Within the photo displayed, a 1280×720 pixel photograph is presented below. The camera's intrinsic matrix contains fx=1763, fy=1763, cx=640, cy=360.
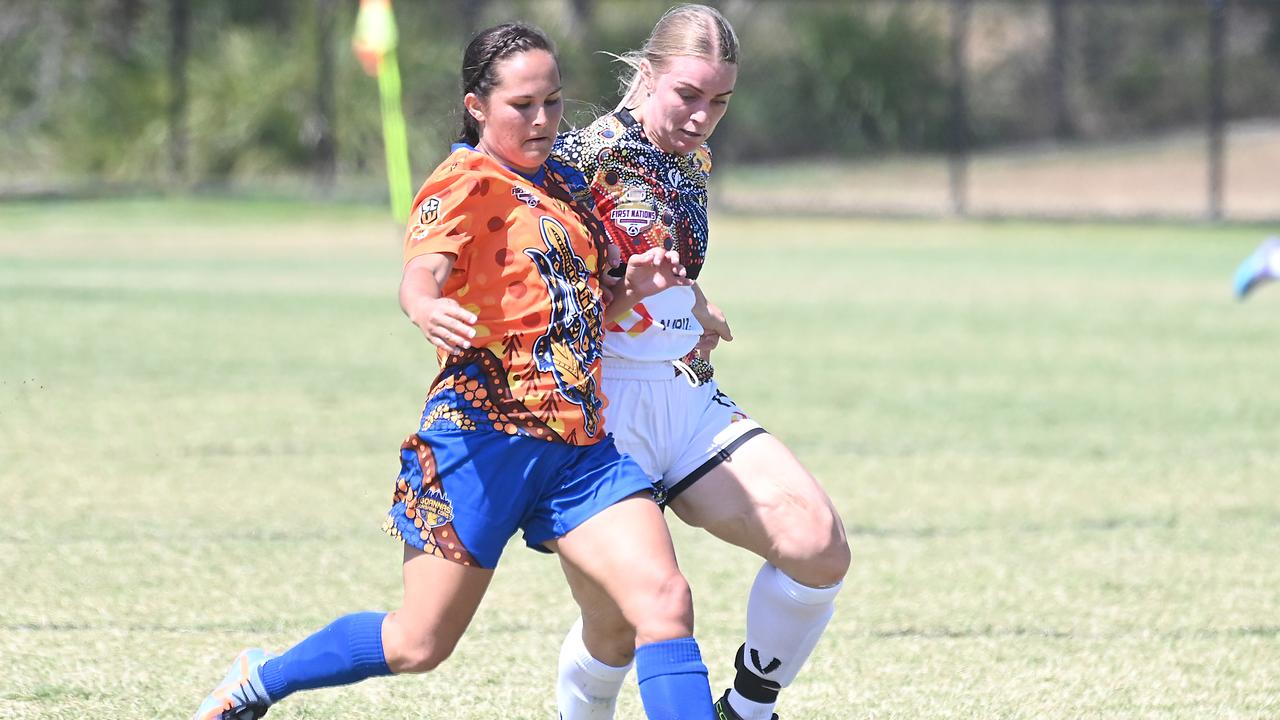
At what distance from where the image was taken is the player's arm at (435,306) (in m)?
3.38

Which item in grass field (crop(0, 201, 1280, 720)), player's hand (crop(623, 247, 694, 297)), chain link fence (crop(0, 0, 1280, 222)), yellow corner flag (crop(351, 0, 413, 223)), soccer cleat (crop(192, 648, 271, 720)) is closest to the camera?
player's hand (crop(623, 247, 694, 297))

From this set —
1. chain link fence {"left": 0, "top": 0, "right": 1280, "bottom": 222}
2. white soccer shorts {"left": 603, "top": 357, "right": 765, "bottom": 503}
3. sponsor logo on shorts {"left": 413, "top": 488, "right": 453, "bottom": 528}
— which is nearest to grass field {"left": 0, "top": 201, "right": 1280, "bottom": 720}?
white soccer shorts {"left": 603, "top": 357, "right": 765, "bottom": 503}

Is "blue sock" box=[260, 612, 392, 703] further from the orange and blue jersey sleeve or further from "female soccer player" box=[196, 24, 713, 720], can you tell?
the orange and blue jersey sleeve

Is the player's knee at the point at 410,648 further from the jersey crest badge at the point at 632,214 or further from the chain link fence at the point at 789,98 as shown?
the chain link fence at the point at 789,98

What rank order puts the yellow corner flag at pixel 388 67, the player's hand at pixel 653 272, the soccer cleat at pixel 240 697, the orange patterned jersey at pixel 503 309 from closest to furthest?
the orange patterned jersey at pixel 503 309 → the player's hand at pixel 653 272 → the soccer cleat at pixel 240 697 → the yellow corner flag at pixel 388 67

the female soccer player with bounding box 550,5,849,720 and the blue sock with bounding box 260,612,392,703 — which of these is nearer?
the blue sock with bounding box 260,612,392,703

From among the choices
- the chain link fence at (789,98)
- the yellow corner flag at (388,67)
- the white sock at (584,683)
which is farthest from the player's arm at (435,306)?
the chain link fence at (789,98)

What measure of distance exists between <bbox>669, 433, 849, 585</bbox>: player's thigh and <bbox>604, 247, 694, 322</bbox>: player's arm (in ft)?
1.51

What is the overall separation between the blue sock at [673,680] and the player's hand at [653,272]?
2.50 feet

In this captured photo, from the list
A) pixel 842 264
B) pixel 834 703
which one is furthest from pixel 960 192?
pixel 834 703

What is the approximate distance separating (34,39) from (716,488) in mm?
27218

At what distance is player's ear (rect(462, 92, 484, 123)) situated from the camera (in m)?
3.78

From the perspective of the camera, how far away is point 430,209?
365 cm

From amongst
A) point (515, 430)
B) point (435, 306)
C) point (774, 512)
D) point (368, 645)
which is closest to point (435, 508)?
point (515, 430)
